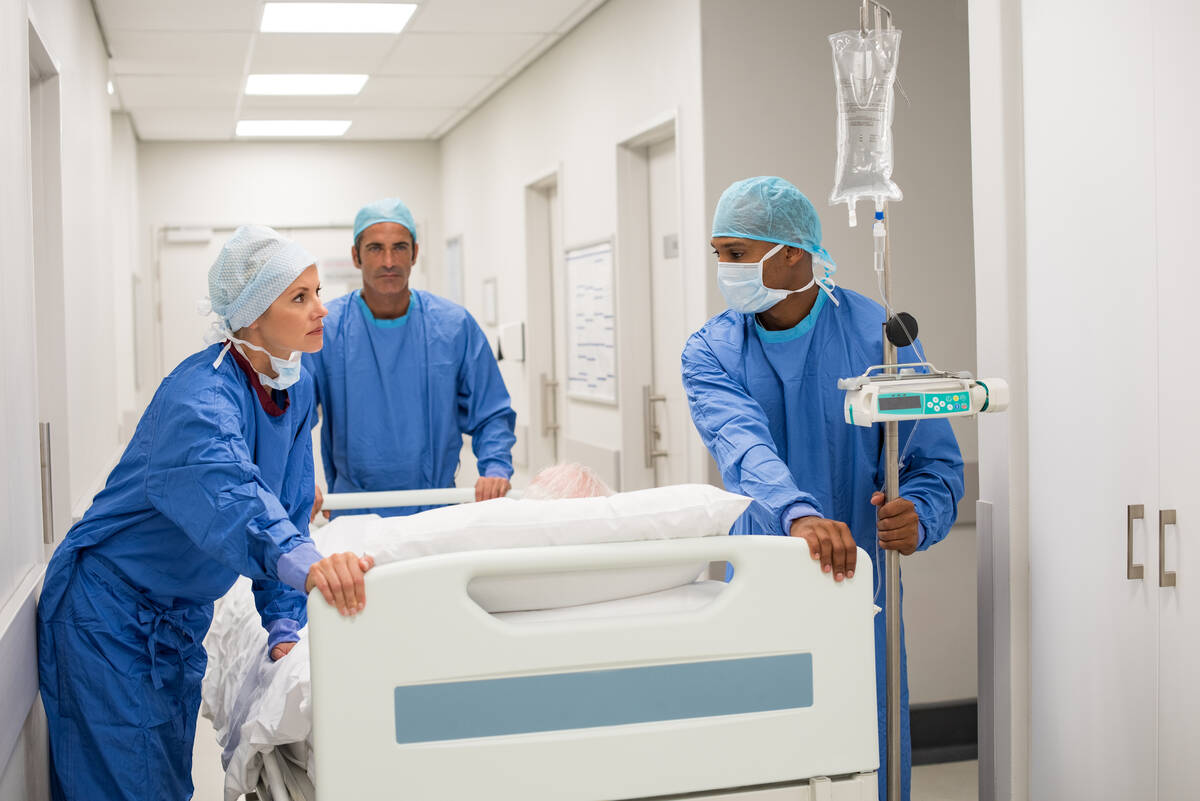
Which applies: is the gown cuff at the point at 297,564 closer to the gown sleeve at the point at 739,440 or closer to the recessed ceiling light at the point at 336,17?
the gown sleeve at the point at 739,440

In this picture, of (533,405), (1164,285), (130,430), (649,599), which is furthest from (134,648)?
(130,430)

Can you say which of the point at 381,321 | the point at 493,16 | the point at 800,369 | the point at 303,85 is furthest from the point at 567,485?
the point at 303,85

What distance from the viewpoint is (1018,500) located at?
89.0 inches

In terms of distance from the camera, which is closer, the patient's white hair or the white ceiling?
the patient's white hair

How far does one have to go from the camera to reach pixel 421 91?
6398 mm

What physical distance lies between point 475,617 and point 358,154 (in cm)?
719

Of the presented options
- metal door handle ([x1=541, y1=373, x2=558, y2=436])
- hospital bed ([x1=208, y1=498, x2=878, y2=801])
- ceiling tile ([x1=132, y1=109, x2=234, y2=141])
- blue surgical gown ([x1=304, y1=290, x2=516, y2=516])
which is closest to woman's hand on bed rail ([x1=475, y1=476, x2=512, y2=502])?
blue surgical gown ([x1=304, y1=290, x2=516, y2=516])

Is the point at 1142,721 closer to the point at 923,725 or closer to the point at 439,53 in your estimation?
the point at 923,725

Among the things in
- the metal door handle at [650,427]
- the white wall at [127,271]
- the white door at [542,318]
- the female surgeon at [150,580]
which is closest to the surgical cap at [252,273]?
the female surgeon at [150,580]

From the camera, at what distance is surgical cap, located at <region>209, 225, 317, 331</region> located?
6.33ft

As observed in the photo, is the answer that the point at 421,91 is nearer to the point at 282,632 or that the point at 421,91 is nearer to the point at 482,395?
the point at 482,395

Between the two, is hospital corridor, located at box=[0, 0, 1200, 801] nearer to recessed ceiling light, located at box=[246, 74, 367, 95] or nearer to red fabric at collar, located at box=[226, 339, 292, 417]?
red fabric at collar, located at box=[226, 339, 292, 417]

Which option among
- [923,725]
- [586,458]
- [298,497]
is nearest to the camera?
[298,497]

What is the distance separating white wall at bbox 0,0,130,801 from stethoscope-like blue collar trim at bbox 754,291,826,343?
1434mm
